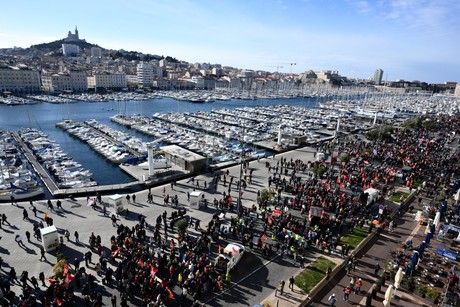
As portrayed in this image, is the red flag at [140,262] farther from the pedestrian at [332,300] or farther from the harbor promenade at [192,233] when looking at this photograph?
the pedestrian at [332,300]

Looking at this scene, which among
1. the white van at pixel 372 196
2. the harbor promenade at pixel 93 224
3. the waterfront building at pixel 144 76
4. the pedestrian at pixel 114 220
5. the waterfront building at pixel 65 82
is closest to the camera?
the harbor promenade at pixel 93 224

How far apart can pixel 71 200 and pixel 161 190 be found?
7.19 metres

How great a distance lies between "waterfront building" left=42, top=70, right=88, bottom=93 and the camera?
125 m

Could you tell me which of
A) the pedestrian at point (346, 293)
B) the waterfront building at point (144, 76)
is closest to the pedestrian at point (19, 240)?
the pedestrian at point (346, 293)

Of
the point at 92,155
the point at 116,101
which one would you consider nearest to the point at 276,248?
the point at 92,155

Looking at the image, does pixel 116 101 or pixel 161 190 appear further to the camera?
pixel 116 101

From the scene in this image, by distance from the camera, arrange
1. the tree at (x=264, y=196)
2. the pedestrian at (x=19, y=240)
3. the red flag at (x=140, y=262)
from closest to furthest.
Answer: the red flag at (x=140, y=262) → the pedestrian at (x=19, y=240) → the tree at (x=264, y=196)

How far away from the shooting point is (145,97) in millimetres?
124625

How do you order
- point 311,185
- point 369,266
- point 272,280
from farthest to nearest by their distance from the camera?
point 311,185 → point 369,266 → point 272,280

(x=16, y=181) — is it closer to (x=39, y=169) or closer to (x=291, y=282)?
(x=39, y=169)

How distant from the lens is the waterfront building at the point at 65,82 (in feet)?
410

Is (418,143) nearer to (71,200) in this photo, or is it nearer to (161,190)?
(161,190)

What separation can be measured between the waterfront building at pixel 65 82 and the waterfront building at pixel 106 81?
528 cm

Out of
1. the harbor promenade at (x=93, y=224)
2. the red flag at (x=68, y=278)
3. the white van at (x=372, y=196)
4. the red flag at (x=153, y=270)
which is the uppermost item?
the white van at (x=372, y=196)
